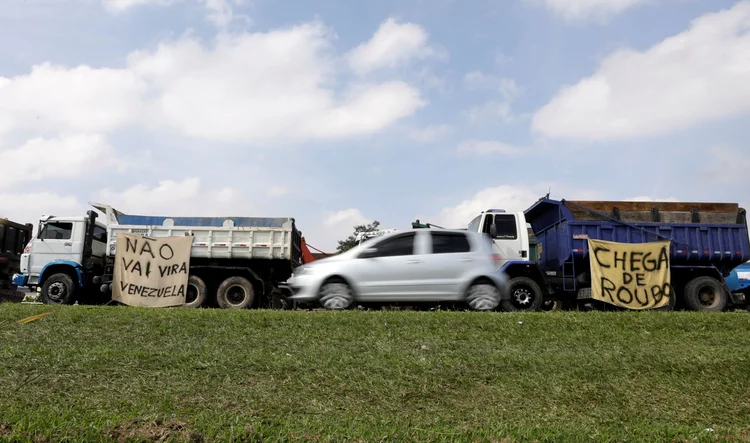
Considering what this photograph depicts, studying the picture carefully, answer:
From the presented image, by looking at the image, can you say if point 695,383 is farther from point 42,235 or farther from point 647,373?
point 42,235

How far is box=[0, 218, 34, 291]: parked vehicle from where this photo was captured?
16.6 meters

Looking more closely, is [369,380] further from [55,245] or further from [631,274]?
[55,245]

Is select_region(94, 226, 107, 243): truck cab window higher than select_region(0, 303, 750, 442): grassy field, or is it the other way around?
select_region(94, 226, 107, 243): truck cab window

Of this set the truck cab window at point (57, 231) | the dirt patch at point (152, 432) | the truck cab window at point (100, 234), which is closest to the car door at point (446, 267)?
the dirt patch at point (152, 432)

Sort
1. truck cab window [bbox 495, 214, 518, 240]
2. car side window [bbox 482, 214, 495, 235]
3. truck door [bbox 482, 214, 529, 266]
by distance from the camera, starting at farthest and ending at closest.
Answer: car side window [bbox 482, 214, 495, 235] < truck cab window [bbox 495, 214, 518, 240] < truck door [bbox 482, 214, 529, 266]

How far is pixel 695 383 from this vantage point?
5.79 metres

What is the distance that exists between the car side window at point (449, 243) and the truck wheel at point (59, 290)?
8317 mm

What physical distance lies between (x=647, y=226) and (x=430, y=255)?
5.23m

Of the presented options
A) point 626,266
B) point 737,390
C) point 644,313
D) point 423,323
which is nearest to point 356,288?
point 423,323

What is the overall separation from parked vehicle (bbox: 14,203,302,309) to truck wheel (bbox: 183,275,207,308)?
0.07ft

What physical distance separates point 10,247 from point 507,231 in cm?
1447

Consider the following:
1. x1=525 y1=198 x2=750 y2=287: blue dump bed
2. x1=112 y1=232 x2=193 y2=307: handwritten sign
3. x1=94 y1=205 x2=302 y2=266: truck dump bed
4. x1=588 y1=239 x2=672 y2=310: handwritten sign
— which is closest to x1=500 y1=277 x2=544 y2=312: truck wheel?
x1=525 y1=198 x2=750 y2=287: blue dump bed

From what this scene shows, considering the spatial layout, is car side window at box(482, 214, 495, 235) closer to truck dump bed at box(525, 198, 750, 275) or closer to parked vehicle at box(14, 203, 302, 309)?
truck dump bed at box(525, 198, 750, 275)

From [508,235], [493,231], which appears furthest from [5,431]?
[508,235]
